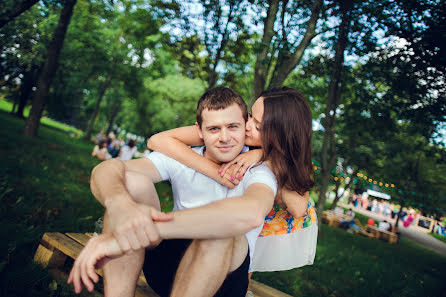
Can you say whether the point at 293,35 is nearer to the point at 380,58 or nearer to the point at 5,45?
the point at 380,58

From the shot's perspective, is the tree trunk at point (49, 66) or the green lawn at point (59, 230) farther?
the tree trunk at point (49, 66)

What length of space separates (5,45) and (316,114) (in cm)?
2199

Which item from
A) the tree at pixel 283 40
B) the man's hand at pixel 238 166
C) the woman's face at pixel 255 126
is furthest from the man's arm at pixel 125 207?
the tree at pixel 283 40

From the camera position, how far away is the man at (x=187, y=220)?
4.87 ft

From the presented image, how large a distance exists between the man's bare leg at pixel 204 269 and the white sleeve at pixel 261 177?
0.41 metres

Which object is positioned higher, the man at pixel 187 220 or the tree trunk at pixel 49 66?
the tree trunk at pixel 49 66

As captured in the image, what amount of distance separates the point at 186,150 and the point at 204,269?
3.17 feet

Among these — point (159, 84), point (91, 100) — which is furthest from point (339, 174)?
point (91, 100)

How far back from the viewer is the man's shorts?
186 centimetres

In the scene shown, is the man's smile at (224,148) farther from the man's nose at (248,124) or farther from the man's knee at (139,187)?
the man's knee at (139,187)

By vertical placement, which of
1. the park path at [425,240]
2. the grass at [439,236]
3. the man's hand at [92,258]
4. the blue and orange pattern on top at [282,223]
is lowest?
the park path at [425,240]

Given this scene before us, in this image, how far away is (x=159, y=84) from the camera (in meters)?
26.0

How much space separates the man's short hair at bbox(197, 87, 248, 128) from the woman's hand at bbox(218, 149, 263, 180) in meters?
0.36

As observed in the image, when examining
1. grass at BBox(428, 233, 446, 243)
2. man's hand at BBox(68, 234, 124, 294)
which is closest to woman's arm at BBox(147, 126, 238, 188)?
man's hand at BBox(68, 234, 124, 294)
